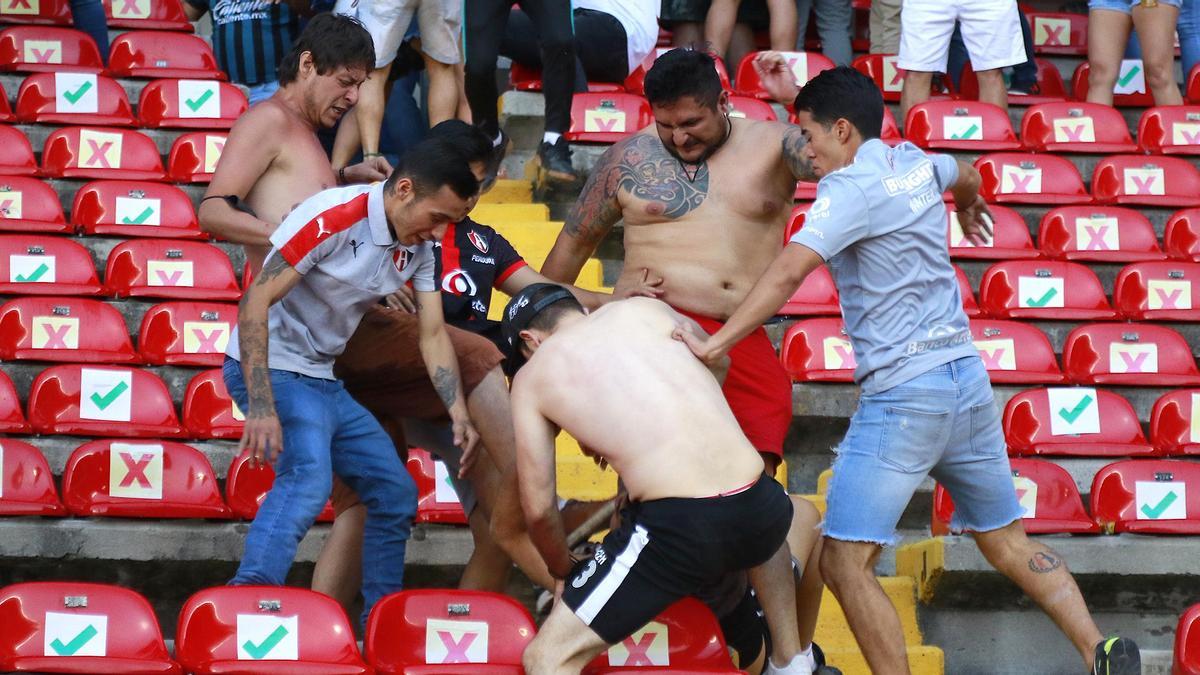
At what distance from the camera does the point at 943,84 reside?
9.85 metres

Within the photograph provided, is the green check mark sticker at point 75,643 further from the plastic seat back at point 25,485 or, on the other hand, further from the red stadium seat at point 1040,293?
the red stadium seat at point 1040,293

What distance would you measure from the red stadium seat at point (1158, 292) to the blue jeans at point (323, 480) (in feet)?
12.7

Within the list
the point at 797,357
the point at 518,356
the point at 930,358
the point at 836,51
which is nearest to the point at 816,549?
the point at 930,358

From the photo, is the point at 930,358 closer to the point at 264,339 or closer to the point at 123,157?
the point at 264,339

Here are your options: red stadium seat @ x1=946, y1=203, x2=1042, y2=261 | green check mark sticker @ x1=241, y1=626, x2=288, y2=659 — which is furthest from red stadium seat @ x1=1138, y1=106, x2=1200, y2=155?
green check mark sticker @ x1=241, y1=626, x2=288, y2=659

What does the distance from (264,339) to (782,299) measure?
143 centimetres

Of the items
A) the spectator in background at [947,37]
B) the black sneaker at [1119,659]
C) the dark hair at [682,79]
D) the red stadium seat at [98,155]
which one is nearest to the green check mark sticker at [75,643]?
the dark hair at [682,79]

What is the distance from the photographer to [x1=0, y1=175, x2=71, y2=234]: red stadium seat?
767 centimetres

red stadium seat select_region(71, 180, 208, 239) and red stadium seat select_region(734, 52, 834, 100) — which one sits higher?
red stadium seat select_region(734, 52, 834, 100)

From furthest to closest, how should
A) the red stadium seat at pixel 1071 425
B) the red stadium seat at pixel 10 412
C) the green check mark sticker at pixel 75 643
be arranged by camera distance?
the red stadium seat at pixel 1071 425 < the red stadium seat at pixel 10 412 < the green check mark sticker at pixel 75 643

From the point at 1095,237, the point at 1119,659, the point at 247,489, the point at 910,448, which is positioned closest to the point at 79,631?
the point at 247,489

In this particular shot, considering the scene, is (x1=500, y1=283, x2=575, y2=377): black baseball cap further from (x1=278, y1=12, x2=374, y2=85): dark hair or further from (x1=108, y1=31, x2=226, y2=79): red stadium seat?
(x1=108, y1=31, x2=226, y2=79): red stadium seat

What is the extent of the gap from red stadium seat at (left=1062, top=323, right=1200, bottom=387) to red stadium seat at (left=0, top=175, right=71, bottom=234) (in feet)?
14.4

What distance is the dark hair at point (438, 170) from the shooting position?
484cm
